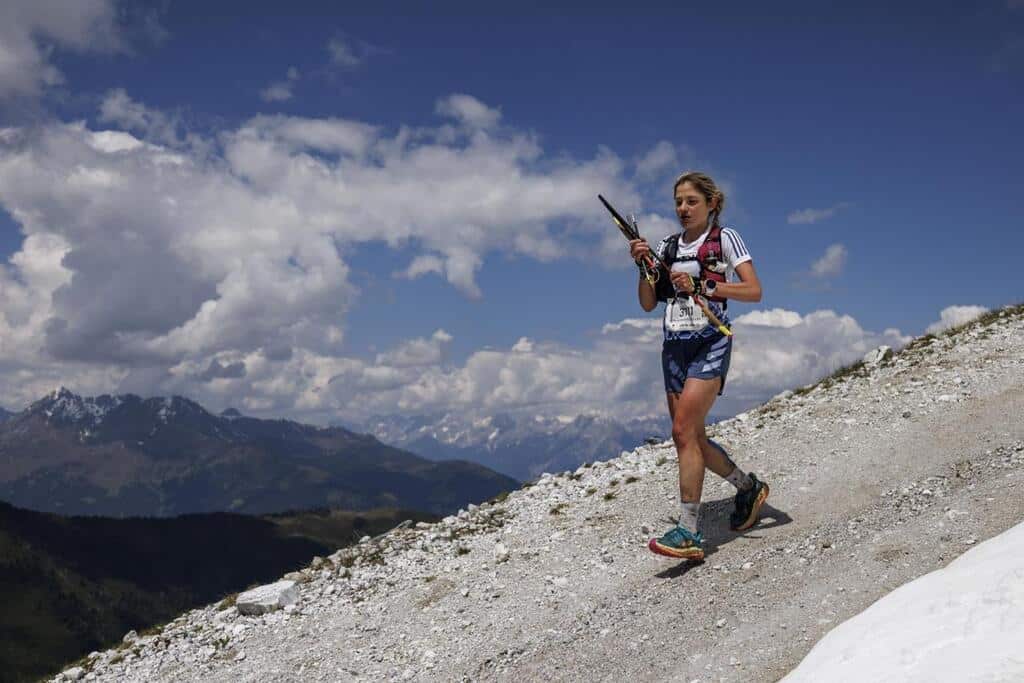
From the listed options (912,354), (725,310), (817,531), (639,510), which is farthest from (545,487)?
(912,354)

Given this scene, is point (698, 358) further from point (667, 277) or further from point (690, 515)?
point (690, 515)

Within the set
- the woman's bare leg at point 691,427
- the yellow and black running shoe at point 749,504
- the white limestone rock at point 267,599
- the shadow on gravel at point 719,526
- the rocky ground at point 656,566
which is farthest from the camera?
the white limestone rock at point 267,599

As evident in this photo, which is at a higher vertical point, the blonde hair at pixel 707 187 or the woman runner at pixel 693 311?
the blonde hair at pixel 707 187

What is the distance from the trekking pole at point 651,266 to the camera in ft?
27.4

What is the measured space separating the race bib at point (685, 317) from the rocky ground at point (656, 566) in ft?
9.81

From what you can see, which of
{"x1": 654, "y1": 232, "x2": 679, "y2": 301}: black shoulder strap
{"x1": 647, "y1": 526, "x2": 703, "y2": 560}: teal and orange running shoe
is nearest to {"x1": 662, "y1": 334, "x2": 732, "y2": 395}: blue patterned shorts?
{"x1": 654, "y1": 232, "x2": 679, "y2": 301}: black shoulder strap

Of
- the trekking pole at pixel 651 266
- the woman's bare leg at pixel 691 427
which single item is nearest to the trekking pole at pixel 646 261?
the trekking pole at pixel 651 266

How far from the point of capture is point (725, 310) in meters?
8.62

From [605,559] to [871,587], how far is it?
4.01 metres

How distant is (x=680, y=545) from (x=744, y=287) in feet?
10.4

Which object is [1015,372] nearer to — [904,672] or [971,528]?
[971,528]

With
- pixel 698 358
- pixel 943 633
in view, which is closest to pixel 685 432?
pixel 698 358

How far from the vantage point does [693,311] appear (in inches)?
337

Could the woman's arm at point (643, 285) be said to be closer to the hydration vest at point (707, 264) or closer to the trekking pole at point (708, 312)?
the hydration vest at point (707, 264)
